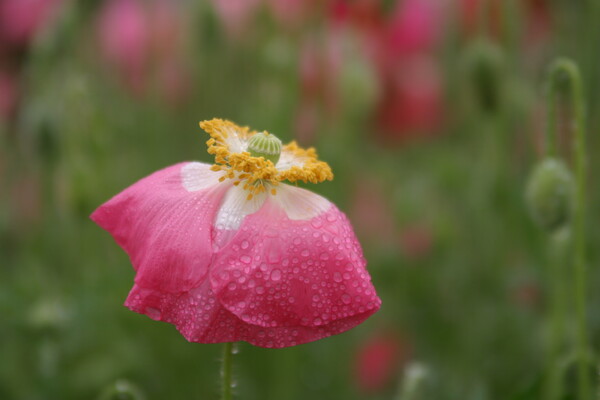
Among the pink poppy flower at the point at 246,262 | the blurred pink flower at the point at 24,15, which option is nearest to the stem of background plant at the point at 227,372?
the pink poppy flower at the point at 246,262

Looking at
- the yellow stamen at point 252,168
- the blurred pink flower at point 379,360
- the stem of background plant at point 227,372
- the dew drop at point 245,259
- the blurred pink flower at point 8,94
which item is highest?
the yellow stamen at point 252,168

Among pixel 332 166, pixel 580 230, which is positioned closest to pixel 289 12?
pixel 332 166

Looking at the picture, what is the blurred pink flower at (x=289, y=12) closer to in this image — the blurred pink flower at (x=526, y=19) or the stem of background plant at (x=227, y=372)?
the blurred pink flower at (x=526, y=19)

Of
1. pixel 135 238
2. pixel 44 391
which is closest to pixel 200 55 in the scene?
pixel 44 391

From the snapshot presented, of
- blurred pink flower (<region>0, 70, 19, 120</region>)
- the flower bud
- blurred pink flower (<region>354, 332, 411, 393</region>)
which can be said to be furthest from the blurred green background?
the flower bud

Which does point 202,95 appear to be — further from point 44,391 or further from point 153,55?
point 44,391

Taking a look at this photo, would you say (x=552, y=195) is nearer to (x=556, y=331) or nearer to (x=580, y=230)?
(x=580, y=230)

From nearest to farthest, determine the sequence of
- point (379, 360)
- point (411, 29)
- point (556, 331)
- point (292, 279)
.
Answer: point (292, 279) < point (556, 331) < point (379, 360) < point (411, 29)

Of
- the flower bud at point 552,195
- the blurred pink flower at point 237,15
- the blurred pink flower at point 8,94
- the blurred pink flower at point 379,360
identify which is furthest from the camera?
the blurred pink flower at point 8,94

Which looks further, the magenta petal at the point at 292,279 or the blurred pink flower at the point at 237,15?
the blurred pink flower at the point at 237,15
